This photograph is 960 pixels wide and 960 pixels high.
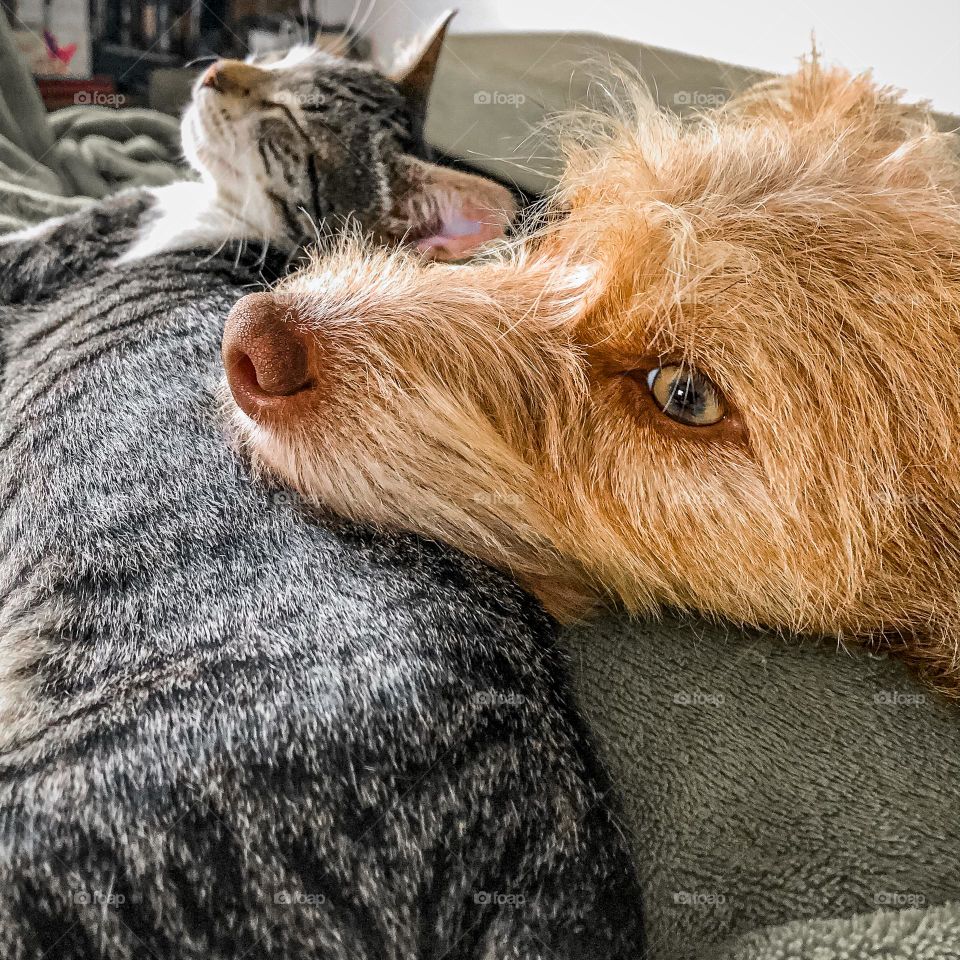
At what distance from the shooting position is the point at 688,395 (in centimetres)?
102

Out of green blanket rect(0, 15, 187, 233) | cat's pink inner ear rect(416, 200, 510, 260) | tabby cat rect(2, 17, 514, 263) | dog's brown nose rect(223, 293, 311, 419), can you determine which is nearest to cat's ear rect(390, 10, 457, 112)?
tabby cat rect(2, 17, 514, 263)

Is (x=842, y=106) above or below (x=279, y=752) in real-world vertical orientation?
above

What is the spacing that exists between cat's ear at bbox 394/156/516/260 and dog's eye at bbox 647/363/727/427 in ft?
2.37

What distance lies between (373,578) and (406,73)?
5.29 feet

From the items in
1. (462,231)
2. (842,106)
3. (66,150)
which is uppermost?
(842,106)

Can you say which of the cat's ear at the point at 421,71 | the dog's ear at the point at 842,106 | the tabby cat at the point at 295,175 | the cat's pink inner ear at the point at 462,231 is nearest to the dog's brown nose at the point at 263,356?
the cat's pink inner ear at the point at 462,231

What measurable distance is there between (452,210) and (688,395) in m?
0.94

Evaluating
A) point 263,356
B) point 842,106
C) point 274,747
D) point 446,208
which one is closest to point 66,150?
point 446,208

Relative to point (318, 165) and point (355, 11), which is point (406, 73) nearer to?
point (318, 165)

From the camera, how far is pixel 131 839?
84 centimetres

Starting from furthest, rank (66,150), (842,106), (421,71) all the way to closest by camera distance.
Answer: (66,150), (421,71), (842,106)

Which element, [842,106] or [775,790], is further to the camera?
[842,106]

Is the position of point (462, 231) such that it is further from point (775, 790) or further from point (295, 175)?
point (775, 790)

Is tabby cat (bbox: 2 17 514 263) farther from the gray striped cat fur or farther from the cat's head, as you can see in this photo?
the gray striped cat fur
